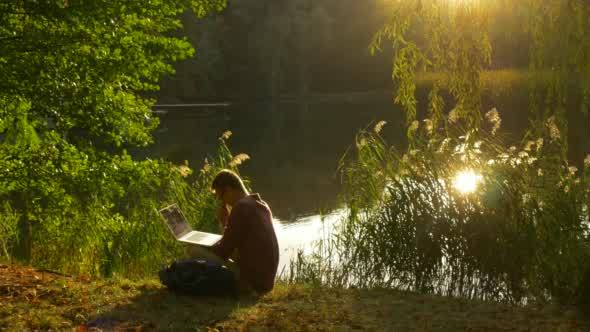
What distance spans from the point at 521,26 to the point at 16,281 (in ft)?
16.5

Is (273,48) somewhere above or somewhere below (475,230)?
above

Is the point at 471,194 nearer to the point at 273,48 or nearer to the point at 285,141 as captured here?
the point at 285,141

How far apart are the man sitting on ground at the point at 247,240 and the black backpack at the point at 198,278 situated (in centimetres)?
10

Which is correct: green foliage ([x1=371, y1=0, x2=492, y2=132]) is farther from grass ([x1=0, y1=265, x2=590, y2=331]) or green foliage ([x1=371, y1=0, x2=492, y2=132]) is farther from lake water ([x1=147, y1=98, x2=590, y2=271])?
lake water ([x1=147, y1=98, x2=590, y2=271])

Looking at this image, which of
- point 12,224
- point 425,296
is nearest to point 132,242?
point 12,224

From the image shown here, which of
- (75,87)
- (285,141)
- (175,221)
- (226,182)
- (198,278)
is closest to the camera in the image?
(198,278)

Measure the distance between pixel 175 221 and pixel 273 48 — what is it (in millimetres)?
55559

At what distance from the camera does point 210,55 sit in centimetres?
5878

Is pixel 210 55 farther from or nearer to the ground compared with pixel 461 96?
farther from the ground

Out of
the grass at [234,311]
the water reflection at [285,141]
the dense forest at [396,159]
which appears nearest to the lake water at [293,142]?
the water reflection at [285,141]

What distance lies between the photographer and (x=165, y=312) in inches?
220

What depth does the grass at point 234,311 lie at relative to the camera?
528 centimetres

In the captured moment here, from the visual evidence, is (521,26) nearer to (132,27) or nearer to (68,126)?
(132,27)

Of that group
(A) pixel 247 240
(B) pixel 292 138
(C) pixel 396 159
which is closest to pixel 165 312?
(A) pixel 247 240
